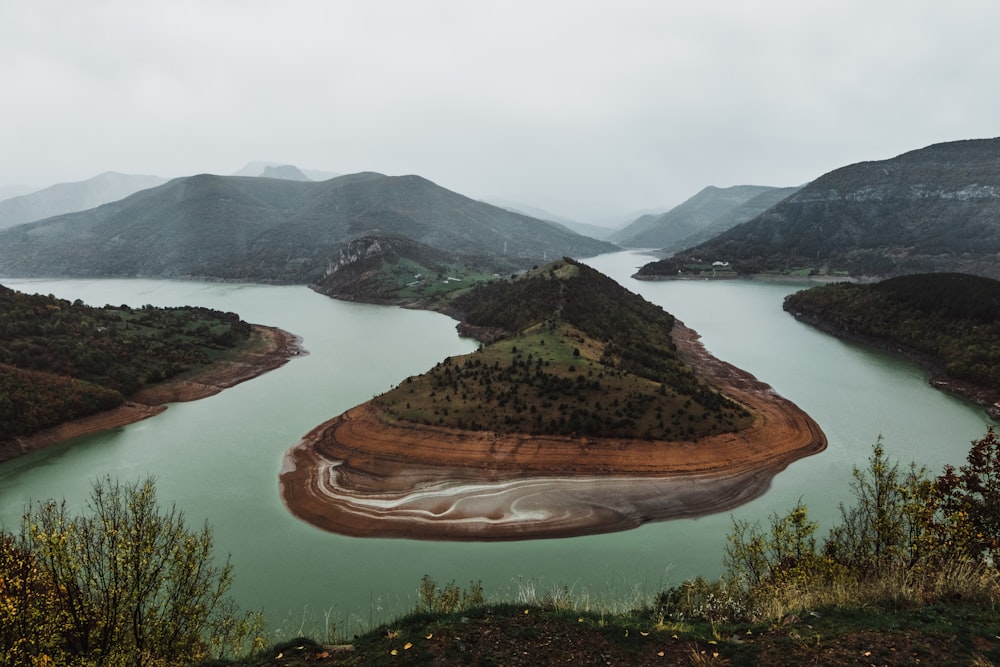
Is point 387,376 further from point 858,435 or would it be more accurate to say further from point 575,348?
point 858,435

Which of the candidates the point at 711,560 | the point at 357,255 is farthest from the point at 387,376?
the point at 357,255

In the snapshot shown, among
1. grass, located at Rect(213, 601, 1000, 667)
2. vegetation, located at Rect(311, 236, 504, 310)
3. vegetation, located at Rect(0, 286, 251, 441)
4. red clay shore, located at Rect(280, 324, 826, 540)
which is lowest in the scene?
red clay shore, located at Rect(280, 324, 826, 540)

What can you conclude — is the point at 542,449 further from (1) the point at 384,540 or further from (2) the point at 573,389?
(1) the point at 384,540

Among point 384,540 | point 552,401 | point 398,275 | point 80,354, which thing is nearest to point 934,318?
point 552,401

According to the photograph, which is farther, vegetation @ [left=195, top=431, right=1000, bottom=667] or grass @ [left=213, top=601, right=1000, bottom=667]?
vegetation @ [left=195, top=431, right=1000, bottom=667]

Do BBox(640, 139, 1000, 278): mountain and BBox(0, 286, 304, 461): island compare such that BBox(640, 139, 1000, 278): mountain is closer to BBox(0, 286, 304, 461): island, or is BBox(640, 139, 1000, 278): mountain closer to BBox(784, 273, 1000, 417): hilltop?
BBox(784, 273, 1000, 417): hilltop

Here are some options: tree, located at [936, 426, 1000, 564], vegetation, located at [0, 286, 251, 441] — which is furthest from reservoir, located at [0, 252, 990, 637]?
tree, located at [936, 426, 1000, 564]

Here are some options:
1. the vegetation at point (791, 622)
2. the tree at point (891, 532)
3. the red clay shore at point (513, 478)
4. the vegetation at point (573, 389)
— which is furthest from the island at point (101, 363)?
the tree at point (891, 532)
